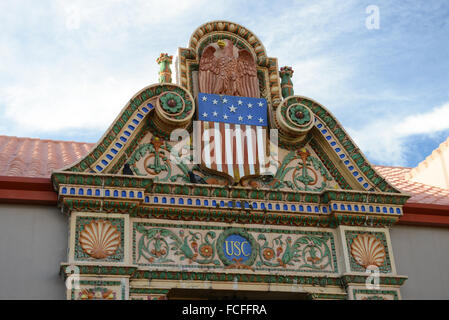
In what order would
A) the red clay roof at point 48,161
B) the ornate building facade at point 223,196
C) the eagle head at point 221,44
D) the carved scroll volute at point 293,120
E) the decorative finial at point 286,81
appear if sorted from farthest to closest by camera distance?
the decorative finial at point 286,81 → the eagle head at point 221,44 → the carved scroll volute at point 293,120 → the red clay roof at point 48,161 → the ornate building facade at point 223,196

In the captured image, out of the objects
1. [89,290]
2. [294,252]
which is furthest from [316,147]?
[89,290]

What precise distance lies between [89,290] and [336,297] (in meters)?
3.16

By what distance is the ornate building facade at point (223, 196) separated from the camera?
9.21 meters

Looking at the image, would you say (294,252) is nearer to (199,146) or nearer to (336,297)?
(336,297)

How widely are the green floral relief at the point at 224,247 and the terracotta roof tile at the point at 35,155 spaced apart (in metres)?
1.70

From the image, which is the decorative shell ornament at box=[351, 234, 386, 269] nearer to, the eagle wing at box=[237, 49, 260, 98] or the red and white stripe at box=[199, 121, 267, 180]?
the red and white stripe at box=[199, 121, 267, 180]

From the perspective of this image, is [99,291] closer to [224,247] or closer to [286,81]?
[224,247]

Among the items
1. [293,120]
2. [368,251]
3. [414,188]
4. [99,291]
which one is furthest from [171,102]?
[414,188]

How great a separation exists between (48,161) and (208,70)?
2.71m

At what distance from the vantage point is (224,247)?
31.5 feet

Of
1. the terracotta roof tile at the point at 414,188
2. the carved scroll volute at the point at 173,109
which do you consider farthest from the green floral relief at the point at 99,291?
the terracotta roof tile at the point at 414,188

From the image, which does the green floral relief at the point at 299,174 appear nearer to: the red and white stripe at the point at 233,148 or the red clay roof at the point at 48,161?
the red and white stripe at the point at 233,148

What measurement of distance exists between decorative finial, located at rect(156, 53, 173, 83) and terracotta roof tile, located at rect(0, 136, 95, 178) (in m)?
1.88

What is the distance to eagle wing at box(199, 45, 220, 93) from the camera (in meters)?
10.6
